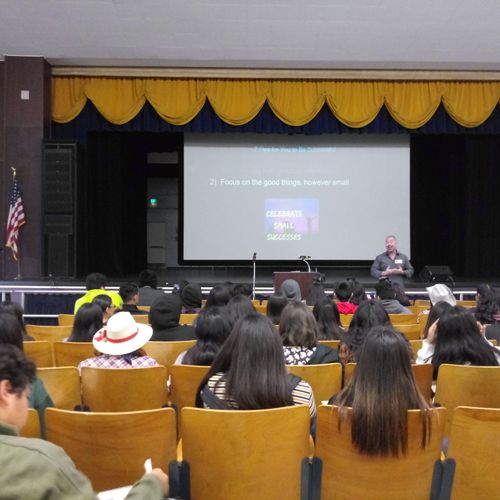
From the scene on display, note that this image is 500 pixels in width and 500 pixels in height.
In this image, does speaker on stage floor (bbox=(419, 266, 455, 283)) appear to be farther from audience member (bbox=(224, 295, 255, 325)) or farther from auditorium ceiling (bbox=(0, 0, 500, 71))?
audience member (bbox=(224, 295, 255, 325))

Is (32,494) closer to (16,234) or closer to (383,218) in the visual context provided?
(16,234)

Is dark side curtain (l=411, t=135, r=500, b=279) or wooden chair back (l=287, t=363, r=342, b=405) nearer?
wooden chair back (l=287, t=363, r=342, b=405)

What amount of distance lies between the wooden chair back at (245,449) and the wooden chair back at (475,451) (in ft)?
1.72

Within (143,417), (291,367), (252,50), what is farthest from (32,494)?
(252,50)

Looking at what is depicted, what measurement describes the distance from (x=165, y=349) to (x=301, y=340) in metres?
0.88

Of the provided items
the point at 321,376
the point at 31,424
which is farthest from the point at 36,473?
the point at 321,376

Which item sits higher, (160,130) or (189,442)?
(160,130)

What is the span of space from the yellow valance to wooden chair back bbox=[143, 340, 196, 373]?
715cm

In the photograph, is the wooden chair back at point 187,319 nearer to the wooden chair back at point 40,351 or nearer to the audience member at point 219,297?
the audience member at point 219,297

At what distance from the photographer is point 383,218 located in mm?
11289

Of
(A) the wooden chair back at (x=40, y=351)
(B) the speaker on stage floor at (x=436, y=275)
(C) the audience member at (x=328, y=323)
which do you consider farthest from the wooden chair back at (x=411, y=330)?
(B) the speaker on stage floor at (x=436, y=275)

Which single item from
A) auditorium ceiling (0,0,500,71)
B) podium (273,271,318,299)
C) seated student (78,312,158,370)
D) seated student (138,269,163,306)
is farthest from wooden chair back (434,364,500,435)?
auditorium ceiling (0,0,500,71)

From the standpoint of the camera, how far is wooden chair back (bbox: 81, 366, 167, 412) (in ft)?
9.94

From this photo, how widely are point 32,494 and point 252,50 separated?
9.15m
